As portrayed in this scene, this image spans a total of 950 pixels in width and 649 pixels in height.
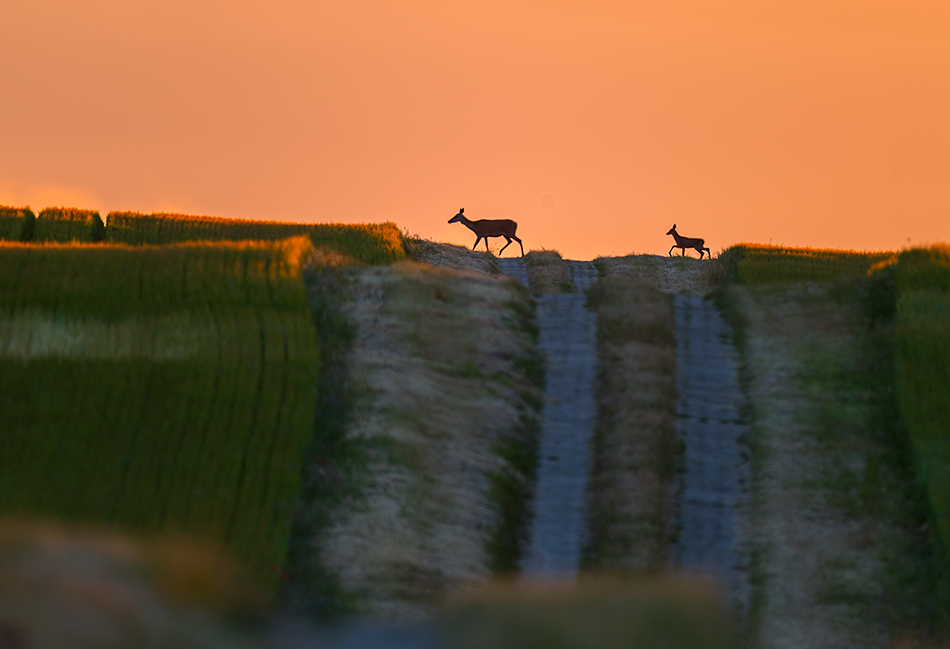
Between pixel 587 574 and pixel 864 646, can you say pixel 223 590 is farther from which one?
pixel 864 646

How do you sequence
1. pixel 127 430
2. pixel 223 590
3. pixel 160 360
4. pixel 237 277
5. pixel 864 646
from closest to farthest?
pixel 223 590
pixel 864 646
pixel 127 430
pixel 160 360
pixel 237 277

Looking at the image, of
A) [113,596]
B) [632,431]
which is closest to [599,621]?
[113,596]

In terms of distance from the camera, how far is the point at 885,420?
1856 cm

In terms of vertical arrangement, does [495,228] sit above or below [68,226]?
above

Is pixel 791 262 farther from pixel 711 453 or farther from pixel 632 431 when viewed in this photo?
pixel 632 431

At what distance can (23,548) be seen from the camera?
36.7ft

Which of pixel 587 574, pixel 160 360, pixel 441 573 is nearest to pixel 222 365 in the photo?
pixel 160 360

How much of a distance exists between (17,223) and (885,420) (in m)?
28.7

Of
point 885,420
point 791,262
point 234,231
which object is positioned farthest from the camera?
point 234,231

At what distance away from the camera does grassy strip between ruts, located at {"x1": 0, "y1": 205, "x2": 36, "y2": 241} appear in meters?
34.7

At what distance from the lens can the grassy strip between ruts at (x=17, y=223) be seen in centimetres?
3466

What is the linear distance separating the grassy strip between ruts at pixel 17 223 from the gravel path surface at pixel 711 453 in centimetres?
2318

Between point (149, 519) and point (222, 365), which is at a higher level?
point (222, 365)

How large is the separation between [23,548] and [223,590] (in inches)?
103
